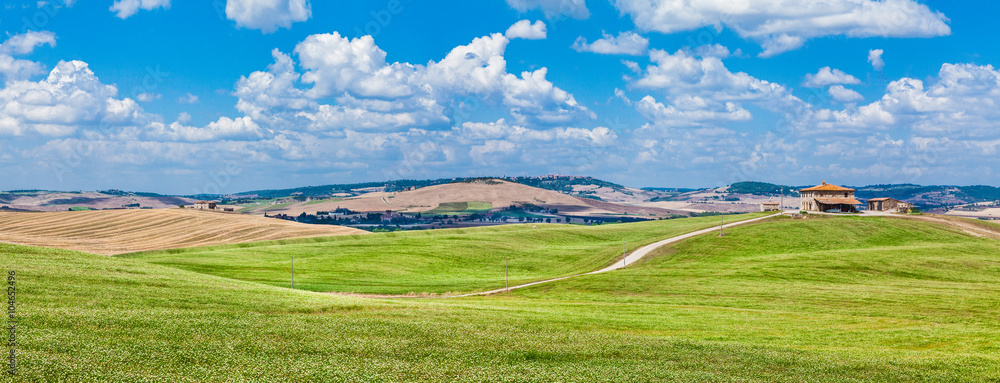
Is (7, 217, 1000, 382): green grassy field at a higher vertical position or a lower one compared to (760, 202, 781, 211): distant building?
lower

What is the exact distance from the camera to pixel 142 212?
467ft

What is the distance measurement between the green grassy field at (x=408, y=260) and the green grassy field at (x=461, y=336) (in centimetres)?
2929

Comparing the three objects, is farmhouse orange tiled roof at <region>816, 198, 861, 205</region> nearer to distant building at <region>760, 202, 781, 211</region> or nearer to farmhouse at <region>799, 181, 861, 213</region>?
farmhouse at <region>799, 181, 861, 213</region>

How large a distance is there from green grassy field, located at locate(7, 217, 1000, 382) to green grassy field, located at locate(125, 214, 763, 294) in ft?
96.1

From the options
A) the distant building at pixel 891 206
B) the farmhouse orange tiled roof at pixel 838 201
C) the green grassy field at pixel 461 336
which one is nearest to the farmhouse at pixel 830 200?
the farmhouse orange tiled roof at pixel 838 201

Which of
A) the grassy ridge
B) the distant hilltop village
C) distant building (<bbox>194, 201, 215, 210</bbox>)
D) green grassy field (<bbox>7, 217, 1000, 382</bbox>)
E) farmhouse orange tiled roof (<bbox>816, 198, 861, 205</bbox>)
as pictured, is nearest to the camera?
green grassy field (<bbox>7, 217, 1000, 382</bbox>)

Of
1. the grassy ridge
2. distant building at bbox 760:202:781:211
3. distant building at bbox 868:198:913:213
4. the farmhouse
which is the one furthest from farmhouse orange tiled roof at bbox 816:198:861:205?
distant building at bbox 760:202:781:211

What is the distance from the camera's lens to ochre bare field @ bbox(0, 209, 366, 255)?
105 m

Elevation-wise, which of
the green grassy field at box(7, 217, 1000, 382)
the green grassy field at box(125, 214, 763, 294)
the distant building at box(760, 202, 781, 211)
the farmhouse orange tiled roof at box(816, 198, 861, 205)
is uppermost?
the farmhouse orange tiled roof at box(816, 198, 861, 205)

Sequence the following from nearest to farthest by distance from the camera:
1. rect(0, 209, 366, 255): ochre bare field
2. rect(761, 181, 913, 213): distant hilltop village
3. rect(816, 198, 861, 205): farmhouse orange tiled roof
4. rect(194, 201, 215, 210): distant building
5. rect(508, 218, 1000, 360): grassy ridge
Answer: rect(508, 218, 1000, 360): grassy ridge < rect(0, 209, 366, 255): ochre bare field < rect(816, 198, 861, 205): farmhouse orange tiled roof < rect(761, 181, 913, 213): distant hilltop village < rect(194, 201, 215, 210): distant building

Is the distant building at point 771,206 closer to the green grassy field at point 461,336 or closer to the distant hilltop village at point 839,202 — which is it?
the distant hilltop village at point 839,202

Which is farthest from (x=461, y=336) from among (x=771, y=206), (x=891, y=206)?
(x=771, y=206)

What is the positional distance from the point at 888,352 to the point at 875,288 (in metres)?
35.0

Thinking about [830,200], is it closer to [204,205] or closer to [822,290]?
[822,290]
